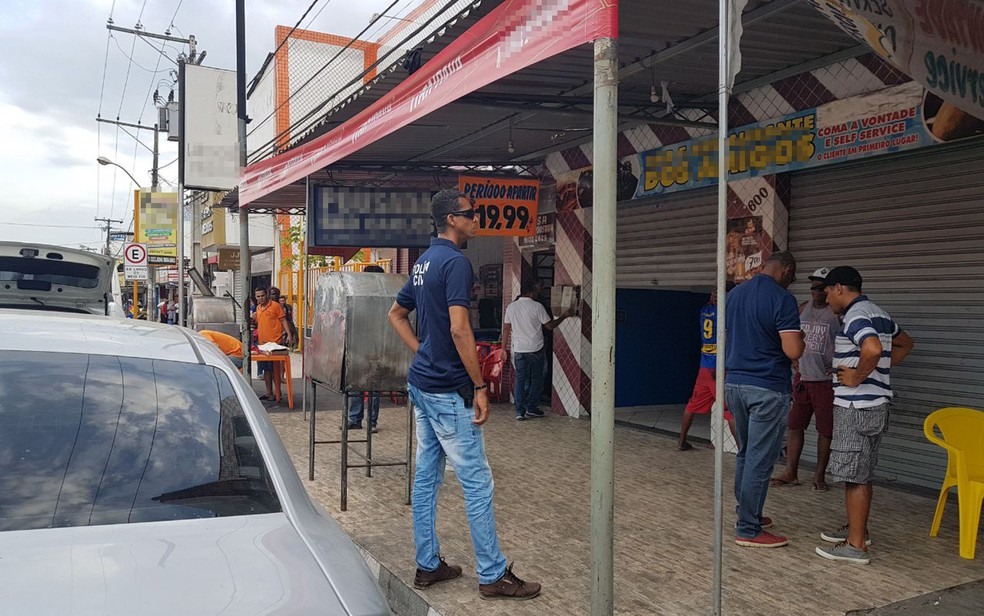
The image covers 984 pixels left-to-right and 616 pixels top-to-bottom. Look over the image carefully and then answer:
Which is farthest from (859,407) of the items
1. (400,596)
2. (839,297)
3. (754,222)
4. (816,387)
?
(754,222)

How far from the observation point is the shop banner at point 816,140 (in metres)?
6.14

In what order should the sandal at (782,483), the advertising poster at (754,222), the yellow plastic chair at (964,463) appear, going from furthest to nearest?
the advertising poster at (754,222)
the sandal at (782,483)
the yellow plastic chair at (964,463)

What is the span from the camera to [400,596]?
172 inches

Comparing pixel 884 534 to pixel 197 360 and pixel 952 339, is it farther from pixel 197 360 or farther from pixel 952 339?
pixel 197 360

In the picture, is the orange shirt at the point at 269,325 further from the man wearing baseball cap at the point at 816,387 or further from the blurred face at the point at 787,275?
the blurred face at the point at 787,275

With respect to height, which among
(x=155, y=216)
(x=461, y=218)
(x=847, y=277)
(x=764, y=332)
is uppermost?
(x=155, y=216)

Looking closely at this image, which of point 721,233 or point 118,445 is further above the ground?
point 721,233

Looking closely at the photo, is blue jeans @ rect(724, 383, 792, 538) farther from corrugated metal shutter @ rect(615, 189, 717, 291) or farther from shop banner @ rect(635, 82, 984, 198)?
corrugated metal shutter @ rect(615, 189, 717, 291)

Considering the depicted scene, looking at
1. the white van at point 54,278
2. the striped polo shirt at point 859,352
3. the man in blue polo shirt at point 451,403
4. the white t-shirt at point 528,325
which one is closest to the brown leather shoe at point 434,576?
the man in blue polo shirt at point 451,403

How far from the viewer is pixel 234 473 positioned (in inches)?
99.0

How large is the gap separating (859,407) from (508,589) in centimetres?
247

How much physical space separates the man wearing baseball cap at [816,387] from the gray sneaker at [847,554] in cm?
166

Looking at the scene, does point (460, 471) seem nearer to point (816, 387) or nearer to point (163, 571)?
point (163, 571)

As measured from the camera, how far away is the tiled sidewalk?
13.7ft
